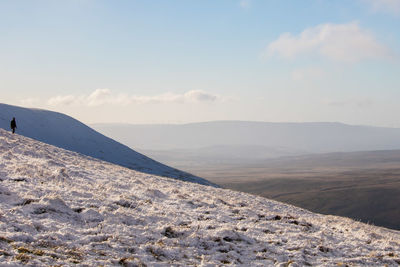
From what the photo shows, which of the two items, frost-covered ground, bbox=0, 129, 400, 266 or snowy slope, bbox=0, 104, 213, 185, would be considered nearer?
frost-covered ground, bbox=0, 129, 400, 266

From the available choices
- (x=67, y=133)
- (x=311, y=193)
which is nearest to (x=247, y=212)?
(x=67, y=133)

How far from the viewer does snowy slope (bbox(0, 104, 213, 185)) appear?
5934 cm

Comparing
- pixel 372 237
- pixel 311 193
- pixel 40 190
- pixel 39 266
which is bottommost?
pixel 311 193

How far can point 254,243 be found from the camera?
38.8ft

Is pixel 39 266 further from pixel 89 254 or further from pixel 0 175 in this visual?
pixel 0 175

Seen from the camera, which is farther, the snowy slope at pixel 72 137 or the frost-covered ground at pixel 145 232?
the snowy slope at pixel 72 137

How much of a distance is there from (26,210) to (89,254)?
3.41 m

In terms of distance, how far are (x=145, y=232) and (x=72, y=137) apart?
6136cm

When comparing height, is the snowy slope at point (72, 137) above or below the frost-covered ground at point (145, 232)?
above

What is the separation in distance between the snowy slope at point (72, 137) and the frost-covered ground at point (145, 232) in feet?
133

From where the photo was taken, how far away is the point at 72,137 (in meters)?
67.9

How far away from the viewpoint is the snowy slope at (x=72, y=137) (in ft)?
195

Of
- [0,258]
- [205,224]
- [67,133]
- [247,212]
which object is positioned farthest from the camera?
[67,133]

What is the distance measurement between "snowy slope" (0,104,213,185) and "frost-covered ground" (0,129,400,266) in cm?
4062
